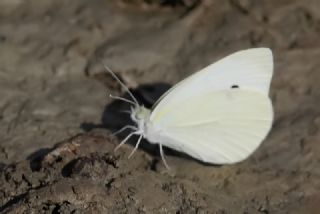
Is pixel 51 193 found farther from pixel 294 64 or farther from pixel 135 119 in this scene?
pixel 294 64

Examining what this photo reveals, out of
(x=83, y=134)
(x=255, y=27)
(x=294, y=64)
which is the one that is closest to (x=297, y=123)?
(x=294, y=64)

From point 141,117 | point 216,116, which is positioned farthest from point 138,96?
point 216,116

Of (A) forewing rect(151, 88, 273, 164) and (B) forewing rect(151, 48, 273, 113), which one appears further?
(A) forewing rect(151, 88, 273, 164)

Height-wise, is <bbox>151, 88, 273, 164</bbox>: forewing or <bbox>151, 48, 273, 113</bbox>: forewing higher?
<bbox>151, 48, 273, 113</bbox>: forewing

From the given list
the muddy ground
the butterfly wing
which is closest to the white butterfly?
the butterfly wing

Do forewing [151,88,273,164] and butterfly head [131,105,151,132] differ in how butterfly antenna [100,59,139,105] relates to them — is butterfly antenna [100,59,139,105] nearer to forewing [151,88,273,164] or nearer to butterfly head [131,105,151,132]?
butterfly head [131,105,151,132]

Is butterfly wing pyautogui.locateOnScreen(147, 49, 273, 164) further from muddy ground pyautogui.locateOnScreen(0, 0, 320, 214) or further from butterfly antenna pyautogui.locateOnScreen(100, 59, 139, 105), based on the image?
butterfly antenna pyautogui.locateOnScreen(100, 59, 139, 105)

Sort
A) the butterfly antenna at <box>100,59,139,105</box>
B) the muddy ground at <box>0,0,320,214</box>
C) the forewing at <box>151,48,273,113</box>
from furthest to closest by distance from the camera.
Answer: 1. the butterfly antenna at <box>100,59,139,105</box>
2. the forewing at <box>151,48,273,113</box>
3. the muddy ground at <box>0,0,320,214</box>

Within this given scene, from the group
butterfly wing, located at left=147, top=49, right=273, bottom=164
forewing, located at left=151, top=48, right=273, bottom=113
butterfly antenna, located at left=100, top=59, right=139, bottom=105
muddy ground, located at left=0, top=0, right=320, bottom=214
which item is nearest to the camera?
muddy ground, located at left=0, top=0, right=320, bottom=214
